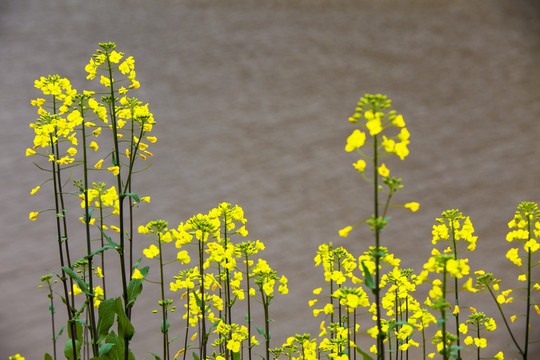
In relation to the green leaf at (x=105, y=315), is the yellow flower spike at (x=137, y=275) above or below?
above

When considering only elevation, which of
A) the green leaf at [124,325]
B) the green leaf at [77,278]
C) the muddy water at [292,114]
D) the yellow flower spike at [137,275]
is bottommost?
the green leaf at [124,325]

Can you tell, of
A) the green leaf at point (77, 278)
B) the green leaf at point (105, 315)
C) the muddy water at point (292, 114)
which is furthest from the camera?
the muddy water at point (292, 114)

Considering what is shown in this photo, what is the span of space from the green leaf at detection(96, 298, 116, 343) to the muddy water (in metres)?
1.56

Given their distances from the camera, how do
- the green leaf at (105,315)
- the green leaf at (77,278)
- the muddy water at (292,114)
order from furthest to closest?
1. the muddy water at (292,114)
2. the green leaf at (105,315)
3. the green leaf at (77,278)

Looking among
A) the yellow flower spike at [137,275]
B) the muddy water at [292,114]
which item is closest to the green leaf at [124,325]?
the yellow flower spike at [137,275]

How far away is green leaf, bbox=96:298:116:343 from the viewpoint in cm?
150

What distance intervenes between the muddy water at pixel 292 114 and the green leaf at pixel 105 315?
156 centimetres

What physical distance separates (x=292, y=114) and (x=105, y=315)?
2.14 m

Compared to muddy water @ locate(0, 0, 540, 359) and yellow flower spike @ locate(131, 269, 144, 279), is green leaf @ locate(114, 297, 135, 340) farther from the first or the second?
muddy water @ locate(0, 0, 540, 359)

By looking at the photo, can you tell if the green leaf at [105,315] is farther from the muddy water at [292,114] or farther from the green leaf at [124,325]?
the muddy water at [292,114]

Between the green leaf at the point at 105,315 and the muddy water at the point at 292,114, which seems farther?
the muddy water at the point at 292,114

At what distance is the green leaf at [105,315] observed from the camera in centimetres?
150

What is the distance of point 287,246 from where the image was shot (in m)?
3.24

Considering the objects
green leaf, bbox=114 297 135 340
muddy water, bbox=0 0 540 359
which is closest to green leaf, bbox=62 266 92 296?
green leaf, bbox=114 297 135 340
